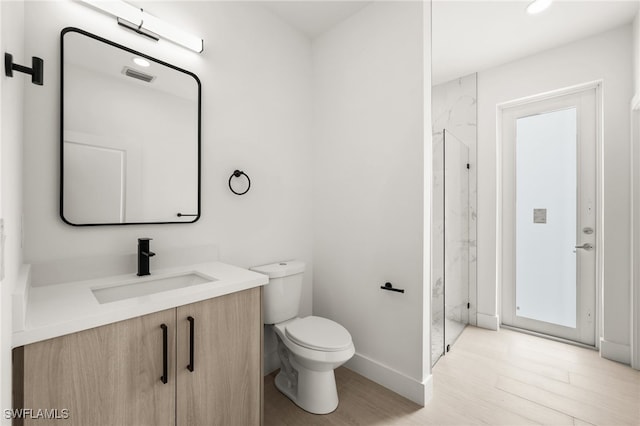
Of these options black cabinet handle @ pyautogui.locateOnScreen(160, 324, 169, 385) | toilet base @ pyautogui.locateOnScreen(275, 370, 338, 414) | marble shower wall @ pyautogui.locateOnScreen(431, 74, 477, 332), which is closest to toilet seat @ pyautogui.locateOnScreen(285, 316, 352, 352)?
toilet base @ pyautogui.locateOnScreen(275, 370, 338, 414)

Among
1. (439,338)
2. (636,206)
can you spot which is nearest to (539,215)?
(636,206)

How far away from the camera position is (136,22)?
4.68 feet

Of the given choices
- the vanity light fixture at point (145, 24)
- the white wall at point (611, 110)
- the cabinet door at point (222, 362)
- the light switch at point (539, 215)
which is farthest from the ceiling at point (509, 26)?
the cabinet door at point (222, 362)

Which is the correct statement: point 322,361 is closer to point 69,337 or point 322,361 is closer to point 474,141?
point 69,337

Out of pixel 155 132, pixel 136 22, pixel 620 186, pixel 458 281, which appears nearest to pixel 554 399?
pixel 458 281

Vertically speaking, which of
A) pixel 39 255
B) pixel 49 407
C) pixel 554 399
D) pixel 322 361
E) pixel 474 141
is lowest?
pixel 554 399

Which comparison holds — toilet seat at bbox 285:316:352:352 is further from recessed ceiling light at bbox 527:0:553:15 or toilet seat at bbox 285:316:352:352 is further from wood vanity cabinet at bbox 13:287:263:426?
recessed ceiling light at bbox 527:0:553:15

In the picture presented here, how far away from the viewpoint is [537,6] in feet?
6.59

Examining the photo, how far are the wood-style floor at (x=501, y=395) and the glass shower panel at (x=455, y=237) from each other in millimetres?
396

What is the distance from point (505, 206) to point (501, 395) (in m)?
1.83

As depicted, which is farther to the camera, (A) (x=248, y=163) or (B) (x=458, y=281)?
(B) (x=458, y=281)

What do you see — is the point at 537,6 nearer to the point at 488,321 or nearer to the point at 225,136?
the point at 225,136

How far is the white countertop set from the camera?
84cm

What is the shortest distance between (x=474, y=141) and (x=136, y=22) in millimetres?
3054
